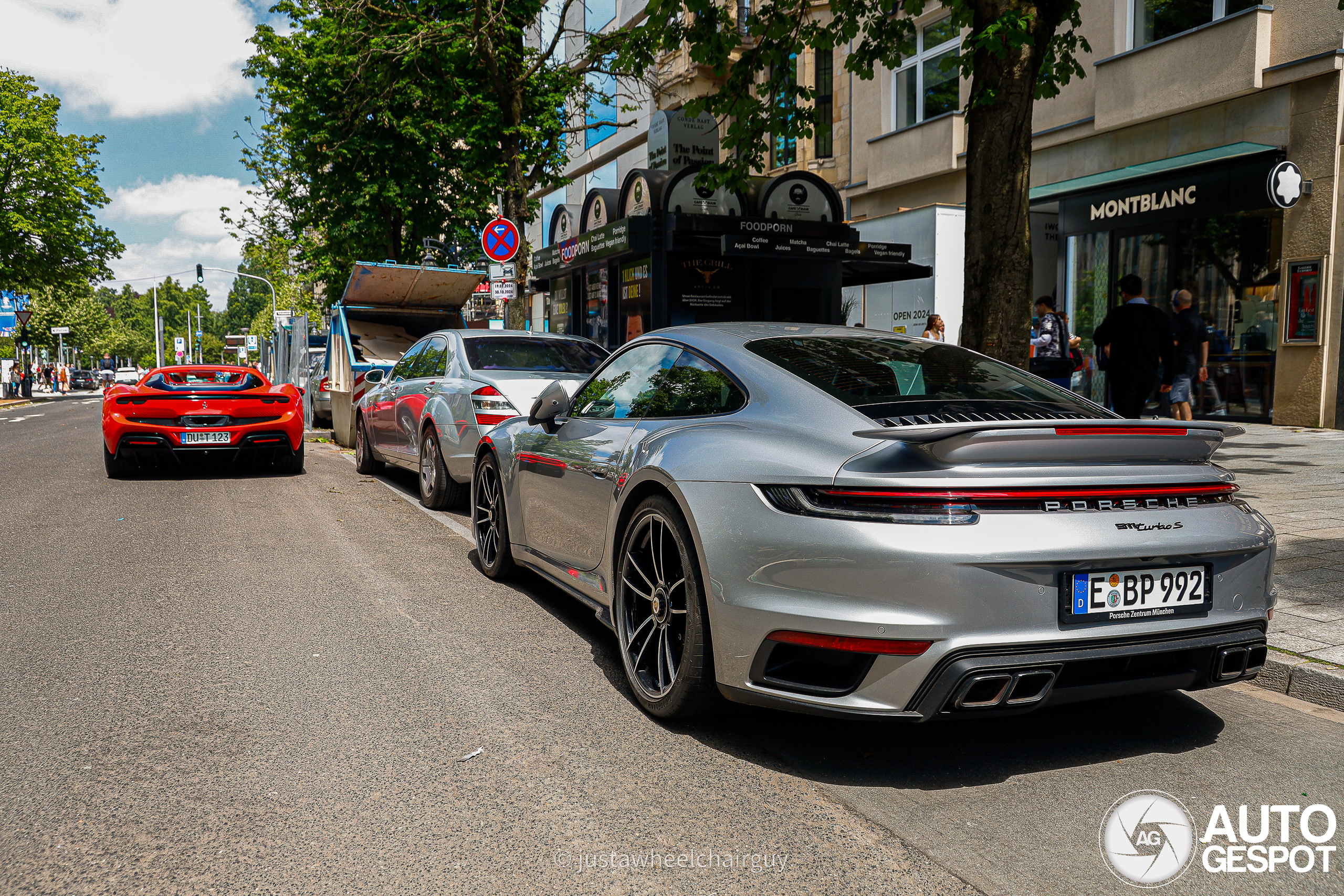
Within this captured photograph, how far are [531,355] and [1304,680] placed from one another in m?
6.19

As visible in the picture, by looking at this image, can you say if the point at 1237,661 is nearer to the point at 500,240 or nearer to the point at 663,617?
the point at 663,617

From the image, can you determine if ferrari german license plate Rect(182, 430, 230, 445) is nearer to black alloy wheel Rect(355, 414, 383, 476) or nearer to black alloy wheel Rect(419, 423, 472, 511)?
black alloy wheel Rect(355, 414, 383, 476)

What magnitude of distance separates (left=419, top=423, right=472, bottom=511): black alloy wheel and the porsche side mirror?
140 inches

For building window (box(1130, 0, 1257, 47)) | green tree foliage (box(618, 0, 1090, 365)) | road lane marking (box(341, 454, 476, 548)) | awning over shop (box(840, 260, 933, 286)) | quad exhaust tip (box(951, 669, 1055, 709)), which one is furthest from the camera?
building window (box(1130, 0, 1257, 47))

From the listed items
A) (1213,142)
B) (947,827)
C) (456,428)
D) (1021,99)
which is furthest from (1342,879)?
(1213,142)

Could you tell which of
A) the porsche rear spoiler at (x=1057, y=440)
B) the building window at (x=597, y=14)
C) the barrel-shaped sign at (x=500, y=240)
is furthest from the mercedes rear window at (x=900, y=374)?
the building window at (x=597, y=14)

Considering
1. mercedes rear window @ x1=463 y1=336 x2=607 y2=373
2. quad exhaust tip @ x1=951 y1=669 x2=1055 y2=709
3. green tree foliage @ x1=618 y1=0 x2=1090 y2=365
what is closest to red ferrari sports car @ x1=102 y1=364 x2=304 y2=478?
mercedes rear window @ x1=463 y1=336 x2=607 y2=373

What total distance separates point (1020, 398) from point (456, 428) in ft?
17.7

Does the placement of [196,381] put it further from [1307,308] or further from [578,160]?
[578,160]

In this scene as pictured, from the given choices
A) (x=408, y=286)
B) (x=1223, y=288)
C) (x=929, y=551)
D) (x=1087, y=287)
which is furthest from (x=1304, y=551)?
(x=408, y=286)

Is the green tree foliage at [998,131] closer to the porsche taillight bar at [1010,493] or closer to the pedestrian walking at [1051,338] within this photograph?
the pedestrian walking at [1051,338]

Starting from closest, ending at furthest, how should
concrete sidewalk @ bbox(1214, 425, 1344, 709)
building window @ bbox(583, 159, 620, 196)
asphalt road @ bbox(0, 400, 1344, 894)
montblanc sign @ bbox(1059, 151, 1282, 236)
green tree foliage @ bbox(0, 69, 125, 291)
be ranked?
1. asphalt road @ bbox(0, 400, 1344, 894)
2. concrete sidewalk @ bbox(1214, 425, 1344, 709)
3. montblanc sign @ bbox(1059, 151, 1282, 236)
4. building window @ bbox(583, 159, 620, 196)
5. green tree foliage @ bbox(0, 69, 125, 291)

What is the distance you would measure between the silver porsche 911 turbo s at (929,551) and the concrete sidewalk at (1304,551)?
103cm

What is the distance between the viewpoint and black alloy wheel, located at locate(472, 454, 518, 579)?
5734 mm
